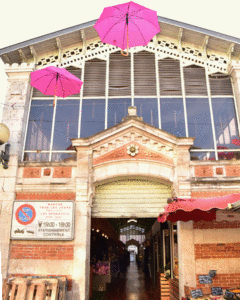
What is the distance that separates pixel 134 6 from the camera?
7613mm

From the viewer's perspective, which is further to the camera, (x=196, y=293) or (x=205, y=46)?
(x=205, y=46)

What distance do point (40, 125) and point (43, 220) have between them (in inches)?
147

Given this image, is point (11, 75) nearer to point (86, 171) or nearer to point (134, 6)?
point (86, 171)

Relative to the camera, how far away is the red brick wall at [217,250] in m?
9.09

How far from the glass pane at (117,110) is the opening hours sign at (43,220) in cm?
358

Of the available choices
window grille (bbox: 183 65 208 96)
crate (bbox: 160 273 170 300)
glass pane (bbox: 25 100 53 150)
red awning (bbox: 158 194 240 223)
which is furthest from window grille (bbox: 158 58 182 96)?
crate (bbox: 160 273 170 300)

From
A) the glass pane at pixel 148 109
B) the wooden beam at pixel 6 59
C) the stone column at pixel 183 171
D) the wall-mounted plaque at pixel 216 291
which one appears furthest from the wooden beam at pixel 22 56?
the wall-mounted plaque at pixel 216 291

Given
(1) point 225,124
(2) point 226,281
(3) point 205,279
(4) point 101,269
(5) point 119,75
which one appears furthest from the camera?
(4) point 101,269

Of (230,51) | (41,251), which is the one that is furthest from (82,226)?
(230,51)

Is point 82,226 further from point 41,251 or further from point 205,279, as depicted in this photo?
point 205,279

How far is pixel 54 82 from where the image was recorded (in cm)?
938

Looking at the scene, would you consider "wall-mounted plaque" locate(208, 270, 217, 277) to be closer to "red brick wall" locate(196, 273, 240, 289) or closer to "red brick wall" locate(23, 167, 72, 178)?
"red brick wall" locate(196, 273, 240, 289)

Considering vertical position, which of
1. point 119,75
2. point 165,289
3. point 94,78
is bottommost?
point 165,289

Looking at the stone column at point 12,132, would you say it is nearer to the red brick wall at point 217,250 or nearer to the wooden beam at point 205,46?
the red brick wall at point 217,250
